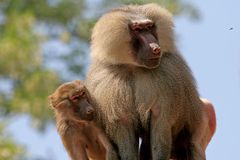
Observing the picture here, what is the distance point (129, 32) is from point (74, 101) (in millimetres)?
661

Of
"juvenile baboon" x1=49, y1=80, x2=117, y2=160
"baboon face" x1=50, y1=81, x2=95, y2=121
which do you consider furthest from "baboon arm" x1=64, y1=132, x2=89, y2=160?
"baboon face" x1=50, y1=81, x2=95, y2=121

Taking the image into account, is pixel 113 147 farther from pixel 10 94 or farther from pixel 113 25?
pixel 10 94

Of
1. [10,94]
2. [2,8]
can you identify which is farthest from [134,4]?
[2,8]

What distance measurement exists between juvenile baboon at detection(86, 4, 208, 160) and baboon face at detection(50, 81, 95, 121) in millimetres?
97

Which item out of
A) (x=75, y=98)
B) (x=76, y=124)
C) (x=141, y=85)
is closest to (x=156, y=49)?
(x=141, y=85)

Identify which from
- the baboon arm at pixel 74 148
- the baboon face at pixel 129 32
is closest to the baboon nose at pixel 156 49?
the baboon face at pixel 129 32

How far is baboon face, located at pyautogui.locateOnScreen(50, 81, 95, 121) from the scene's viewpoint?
700 cm

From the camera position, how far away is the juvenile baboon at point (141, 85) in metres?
6.95

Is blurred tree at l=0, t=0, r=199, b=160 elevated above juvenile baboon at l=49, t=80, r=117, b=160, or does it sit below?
above

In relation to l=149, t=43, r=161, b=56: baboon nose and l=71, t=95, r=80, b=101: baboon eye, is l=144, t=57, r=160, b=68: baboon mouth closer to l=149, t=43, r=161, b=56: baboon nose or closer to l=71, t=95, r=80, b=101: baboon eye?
l=149, t=43, r=161, b=56: baboon nose

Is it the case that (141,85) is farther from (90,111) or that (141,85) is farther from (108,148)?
(108,148)

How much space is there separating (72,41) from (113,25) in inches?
407

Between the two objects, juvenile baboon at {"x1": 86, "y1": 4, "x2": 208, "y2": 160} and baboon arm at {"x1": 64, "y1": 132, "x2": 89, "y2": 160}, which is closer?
juvenile baboon at {"x1": 86, "y1": 4, "x2": 208, "y2": 160}

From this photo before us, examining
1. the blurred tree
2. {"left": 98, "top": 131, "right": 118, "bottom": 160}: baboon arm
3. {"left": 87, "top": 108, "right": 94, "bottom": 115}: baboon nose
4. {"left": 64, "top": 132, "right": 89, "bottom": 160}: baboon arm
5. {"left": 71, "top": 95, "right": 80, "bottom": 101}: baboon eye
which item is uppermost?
the blurred tree
